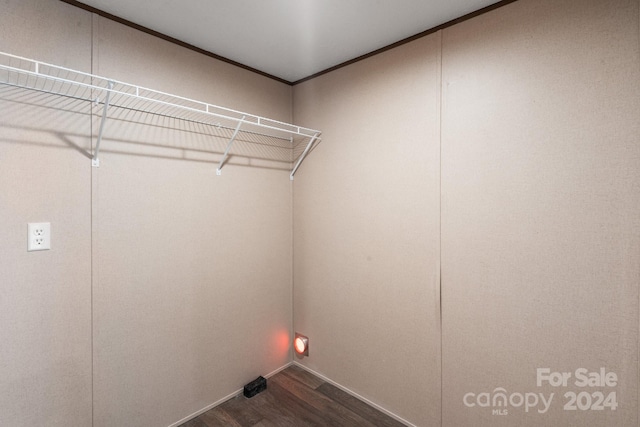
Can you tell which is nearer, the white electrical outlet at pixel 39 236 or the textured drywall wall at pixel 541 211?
the textured drywall wall at pixel 541 211

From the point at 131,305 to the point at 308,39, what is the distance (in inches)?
69.7

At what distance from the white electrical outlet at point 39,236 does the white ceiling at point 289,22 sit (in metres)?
1.05

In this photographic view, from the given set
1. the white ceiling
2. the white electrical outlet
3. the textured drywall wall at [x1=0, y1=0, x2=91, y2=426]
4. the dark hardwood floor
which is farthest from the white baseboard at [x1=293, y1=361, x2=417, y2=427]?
the white ceiling

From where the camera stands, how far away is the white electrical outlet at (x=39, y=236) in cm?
130

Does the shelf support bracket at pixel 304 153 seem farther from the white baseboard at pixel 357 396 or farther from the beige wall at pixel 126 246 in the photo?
the white baseboard at pixel 357 396

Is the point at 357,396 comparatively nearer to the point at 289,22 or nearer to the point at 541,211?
the point at 541,211

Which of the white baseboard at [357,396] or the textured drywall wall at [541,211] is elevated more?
the textured drywall wall at [541,211]

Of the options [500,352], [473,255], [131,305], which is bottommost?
[500,352]

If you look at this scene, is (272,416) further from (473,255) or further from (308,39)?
(308,39)

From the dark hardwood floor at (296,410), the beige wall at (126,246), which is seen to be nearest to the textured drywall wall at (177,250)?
the beige wall at (126,246)

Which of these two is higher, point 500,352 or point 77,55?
point 77,55

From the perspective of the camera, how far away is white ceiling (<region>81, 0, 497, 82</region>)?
1.44 m

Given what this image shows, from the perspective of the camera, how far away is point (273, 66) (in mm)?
2098

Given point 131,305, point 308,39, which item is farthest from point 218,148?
point 131,305
